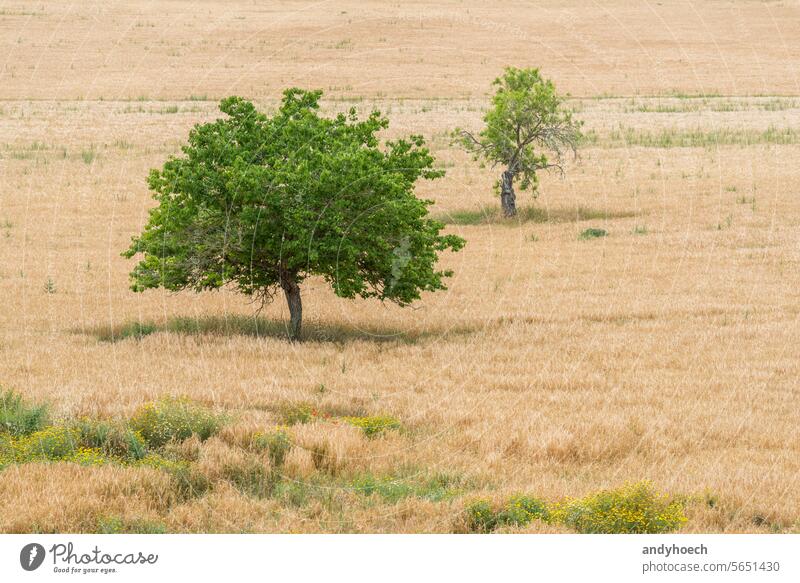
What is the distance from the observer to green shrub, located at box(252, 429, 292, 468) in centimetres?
1338

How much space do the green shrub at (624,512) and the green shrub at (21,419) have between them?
702 cm

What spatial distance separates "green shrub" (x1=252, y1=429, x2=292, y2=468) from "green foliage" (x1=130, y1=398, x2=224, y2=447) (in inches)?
30.9

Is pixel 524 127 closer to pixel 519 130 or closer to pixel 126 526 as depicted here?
pixel 519 130

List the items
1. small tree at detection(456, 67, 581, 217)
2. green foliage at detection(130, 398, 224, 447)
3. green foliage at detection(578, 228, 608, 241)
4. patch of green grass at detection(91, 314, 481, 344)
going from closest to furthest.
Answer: green foliage at detection(130, 398, 224, 447) < patch of green grass at detection(91, 314, 481, 344) < green foliage at detection(578, 228, 608, 241) < small tree at detection(456, 67, 581, 217)

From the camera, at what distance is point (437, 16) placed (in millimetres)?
120500

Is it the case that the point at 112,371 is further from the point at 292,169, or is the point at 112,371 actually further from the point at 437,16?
the point at 437,16

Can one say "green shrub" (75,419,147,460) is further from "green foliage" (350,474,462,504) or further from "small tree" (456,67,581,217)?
"small tree" (456,67,581,217)

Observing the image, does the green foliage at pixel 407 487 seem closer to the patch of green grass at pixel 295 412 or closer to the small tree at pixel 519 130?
the patch of green grass at pixel 295 412

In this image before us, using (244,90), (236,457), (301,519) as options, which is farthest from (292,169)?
(244,90)

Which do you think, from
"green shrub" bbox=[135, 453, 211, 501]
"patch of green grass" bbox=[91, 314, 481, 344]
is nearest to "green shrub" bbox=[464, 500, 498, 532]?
"green shrub" bbox=[135, 453, 211, 501]

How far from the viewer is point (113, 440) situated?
45.5ft

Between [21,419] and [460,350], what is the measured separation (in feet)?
28.2

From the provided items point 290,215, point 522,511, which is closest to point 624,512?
point 522,511
